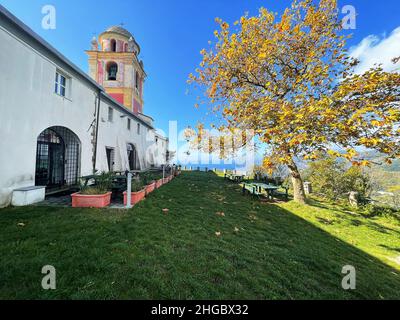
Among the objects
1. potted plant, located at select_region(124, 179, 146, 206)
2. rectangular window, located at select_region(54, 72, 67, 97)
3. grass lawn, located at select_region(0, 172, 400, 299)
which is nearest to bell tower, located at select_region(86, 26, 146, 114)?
rectangular window, located at select_region(54, 72, 67, 97)

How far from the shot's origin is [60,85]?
7.48 meters

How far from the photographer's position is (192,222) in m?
4.93

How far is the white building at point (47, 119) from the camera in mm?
5246

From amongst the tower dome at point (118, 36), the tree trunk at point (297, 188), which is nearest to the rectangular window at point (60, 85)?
the tree trunk at point (297, 188)

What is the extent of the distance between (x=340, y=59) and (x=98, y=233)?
33.5ft

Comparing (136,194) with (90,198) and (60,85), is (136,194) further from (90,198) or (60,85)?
(60,85)

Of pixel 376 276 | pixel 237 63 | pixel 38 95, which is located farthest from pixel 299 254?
pixel 38 95

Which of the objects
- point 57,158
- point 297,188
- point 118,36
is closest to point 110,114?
point 57,158

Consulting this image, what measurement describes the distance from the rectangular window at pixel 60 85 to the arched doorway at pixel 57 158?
63.5 inches

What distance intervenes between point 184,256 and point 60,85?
8.98 m

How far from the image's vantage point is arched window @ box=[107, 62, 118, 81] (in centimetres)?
1879

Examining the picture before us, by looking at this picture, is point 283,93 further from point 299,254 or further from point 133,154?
point 133,154

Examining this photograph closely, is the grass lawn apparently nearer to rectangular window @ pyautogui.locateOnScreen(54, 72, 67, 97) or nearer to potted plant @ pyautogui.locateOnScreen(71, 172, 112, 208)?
potted plant @ pyautogui.locateOnScreen(71, 172, 112, 208)

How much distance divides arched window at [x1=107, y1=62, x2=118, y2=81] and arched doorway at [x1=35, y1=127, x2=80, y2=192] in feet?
44.3
